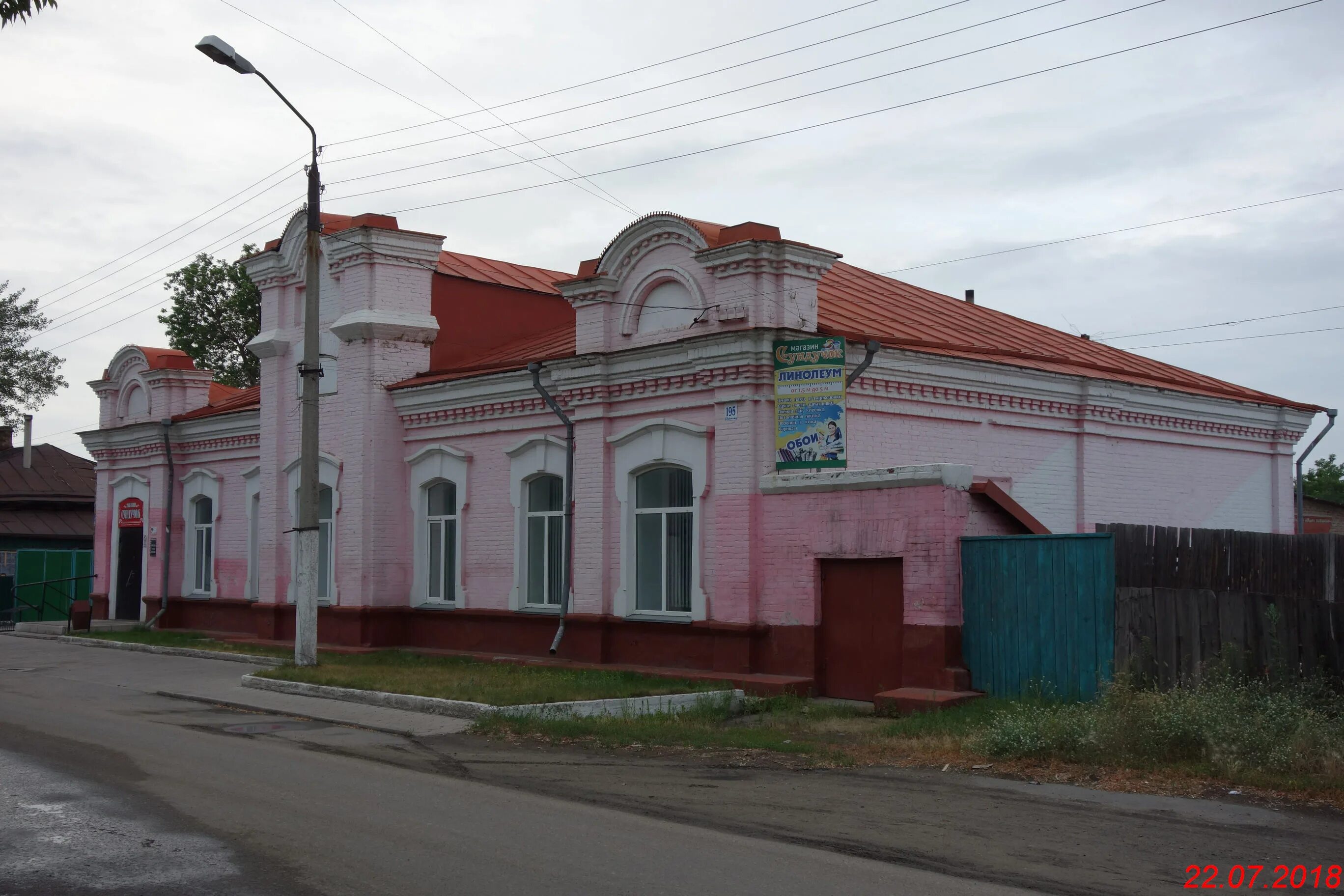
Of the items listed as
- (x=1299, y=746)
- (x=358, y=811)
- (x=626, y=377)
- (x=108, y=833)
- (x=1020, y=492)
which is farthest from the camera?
(x=1020, y=492)

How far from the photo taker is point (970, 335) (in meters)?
21.1

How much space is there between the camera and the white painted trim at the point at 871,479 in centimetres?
1437

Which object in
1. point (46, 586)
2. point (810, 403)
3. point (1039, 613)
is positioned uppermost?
point (810, 403)

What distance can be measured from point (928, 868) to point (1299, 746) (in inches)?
165

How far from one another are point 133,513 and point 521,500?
1306cm

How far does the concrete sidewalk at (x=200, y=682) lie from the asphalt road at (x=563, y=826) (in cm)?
149

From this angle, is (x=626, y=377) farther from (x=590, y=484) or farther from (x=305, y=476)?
(x=305, y=476)

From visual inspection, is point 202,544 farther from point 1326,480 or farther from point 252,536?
point 1326,480

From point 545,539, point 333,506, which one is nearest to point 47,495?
point 333,506

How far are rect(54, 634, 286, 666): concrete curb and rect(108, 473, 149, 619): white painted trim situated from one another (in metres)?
3.20

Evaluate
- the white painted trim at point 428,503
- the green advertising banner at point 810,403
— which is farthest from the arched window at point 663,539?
the white painted trim at point 428,503

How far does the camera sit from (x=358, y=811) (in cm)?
868

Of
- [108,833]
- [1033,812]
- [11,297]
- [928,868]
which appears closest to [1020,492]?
[1033,812]

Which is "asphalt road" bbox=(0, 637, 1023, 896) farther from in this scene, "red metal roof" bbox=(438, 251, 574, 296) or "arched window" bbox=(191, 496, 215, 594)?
"arched window" bbox=(191, 496, 215, 594)
